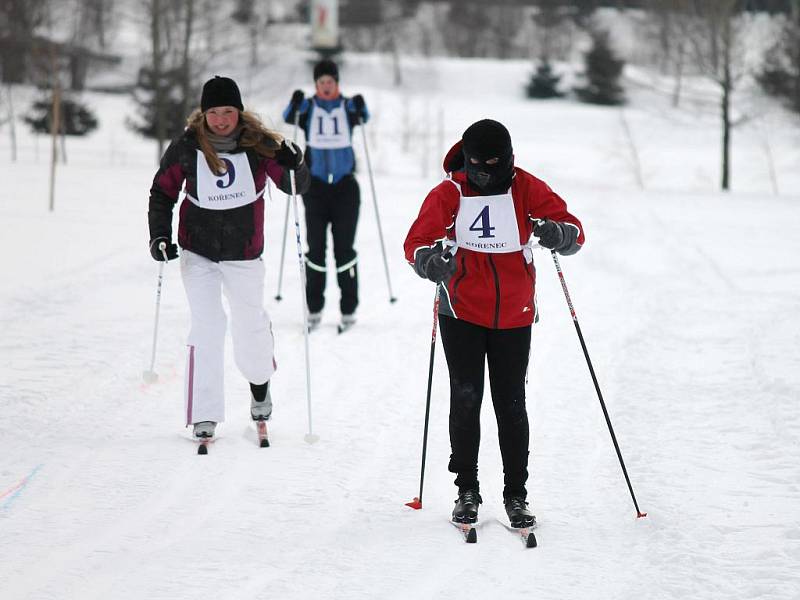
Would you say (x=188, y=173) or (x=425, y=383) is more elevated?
(x=188, y=173)

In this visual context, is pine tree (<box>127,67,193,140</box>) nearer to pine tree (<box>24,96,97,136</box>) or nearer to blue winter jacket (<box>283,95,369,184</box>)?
pine tree (<box>24,96,97,136</box>)

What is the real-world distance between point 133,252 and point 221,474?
7103 mm

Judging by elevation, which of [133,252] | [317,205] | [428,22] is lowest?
[133,252]

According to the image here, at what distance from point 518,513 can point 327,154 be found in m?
4.21

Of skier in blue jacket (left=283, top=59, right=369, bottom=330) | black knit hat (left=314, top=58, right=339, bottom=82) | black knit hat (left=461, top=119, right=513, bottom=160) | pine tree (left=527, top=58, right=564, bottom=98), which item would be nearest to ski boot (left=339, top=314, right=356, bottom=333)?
skier in blue jacket (left=283, top=59, right=369, bottom=330)

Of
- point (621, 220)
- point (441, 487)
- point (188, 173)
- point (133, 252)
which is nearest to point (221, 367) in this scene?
point (188, 173)

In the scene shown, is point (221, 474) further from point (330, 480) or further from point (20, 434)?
point (20, 434)

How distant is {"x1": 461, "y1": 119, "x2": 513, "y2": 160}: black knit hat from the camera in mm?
3664

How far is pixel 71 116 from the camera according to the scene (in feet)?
99.8

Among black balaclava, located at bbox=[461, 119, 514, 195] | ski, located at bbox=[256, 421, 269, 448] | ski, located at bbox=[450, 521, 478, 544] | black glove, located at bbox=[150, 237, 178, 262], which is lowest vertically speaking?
ski, located at bbox=[256, 421, 269, 448]

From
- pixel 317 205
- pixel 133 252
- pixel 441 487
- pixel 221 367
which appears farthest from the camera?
pixel 133 252

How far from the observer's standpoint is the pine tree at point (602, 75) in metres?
39.8

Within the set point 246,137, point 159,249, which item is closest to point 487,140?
point 246,137

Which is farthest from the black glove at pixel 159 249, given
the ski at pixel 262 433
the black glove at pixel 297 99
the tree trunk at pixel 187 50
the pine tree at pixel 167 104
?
the tree trunk at pixel 187 50
